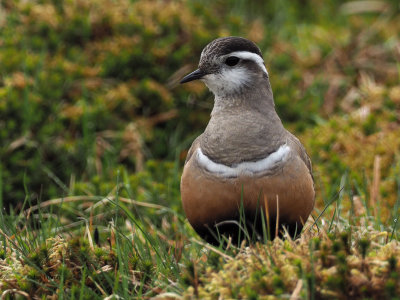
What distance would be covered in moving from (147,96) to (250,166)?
3.50 meters

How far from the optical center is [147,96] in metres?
7.45

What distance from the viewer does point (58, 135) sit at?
22.6 feet

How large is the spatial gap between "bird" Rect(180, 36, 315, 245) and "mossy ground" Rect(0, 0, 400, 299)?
11.3 inches

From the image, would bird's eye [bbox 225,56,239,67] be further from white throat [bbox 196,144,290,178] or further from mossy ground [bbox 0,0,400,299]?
mossy ground [bbox 0,0,400,299]

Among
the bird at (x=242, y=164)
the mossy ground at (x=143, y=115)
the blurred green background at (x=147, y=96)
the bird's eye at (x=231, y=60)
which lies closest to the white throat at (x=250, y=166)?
the bird at (x=242, y=164)

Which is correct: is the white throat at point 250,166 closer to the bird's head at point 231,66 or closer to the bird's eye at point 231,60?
the bird's head at point 231,66

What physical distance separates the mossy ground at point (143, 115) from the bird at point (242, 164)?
287 mm

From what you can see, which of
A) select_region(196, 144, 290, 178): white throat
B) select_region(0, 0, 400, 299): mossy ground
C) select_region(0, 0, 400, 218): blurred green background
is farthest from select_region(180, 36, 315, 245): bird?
select_region(0, 0, 400, 218): blurred green background

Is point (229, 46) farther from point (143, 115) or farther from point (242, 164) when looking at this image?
point (143, 115)

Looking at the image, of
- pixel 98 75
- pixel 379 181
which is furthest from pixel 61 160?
pixel 379 181

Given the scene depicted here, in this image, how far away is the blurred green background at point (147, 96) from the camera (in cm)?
650

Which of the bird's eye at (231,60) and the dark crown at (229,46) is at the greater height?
the dark crown at (229,46)

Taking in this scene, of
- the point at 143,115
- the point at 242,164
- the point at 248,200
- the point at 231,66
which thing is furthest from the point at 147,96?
the point at 248,200

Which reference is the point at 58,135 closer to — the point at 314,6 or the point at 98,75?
the point at 98,75
